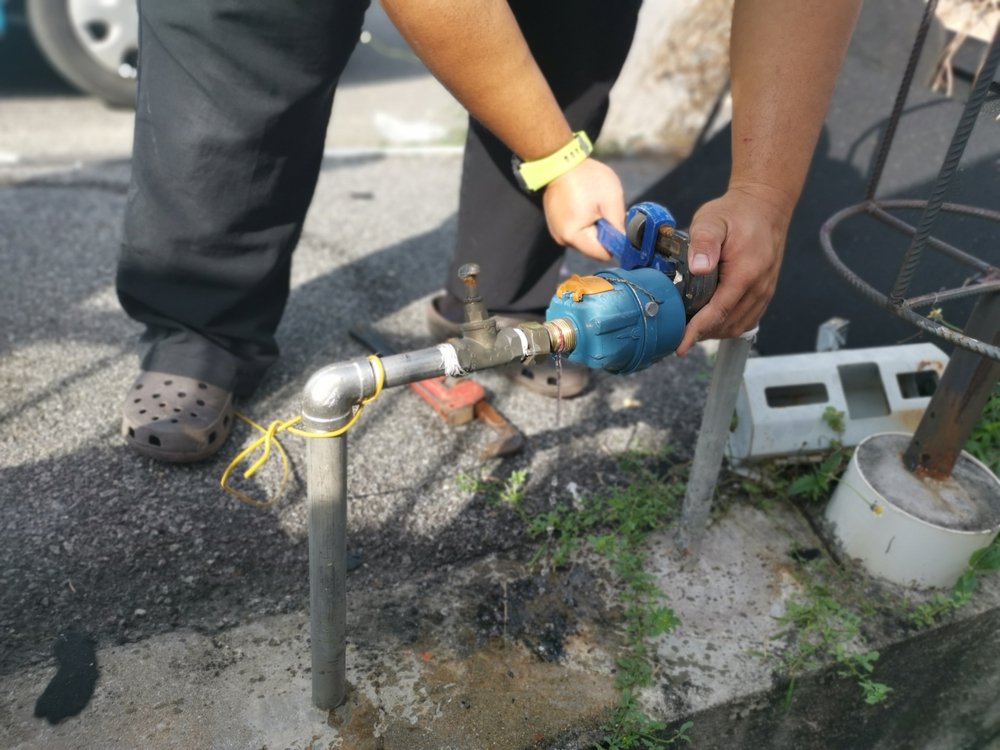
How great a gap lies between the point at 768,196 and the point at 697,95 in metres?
2.98

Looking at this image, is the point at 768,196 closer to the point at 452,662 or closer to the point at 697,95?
the point at 452,662

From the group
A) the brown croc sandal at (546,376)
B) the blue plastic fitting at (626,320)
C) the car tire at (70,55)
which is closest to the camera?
the blue plastic fitting at (626,320)

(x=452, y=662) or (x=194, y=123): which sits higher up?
(x=194, y=123)

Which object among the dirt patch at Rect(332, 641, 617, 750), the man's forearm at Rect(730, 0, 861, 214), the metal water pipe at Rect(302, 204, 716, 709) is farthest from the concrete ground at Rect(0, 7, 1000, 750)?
the man's forearm at Rect(730, 0, 861, 214)

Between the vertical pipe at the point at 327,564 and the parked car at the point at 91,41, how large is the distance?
3.84m

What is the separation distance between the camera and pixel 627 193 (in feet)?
12.0

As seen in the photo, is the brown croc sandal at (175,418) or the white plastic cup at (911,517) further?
the brown croc sandal at (175,418)

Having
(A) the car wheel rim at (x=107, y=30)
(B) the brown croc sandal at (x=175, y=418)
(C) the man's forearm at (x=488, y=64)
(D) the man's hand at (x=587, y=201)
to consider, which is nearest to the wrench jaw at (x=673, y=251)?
(D) the man's hand at (x=587, y=201)

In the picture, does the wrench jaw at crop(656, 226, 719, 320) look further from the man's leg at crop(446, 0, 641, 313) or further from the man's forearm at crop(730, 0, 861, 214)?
the man's leg at crop(446, 0, 641, 313)

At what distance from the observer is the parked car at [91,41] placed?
403cm

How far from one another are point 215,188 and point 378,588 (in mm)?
909

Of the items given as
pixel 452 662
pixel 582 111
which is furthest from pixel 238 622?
pixel 582 111

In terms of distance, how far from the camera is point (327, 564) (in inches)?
47.8

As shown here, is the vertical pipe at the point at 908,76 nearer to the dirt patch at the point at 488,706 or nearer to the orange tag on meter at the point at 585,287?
the orange tag on meter at the point at 585,287
